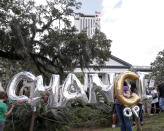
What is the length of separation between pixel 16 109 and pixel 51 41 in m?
8.38

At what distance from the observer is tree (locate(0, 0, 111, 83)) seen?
14.4m

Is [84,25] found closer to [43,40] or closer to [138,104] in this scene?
[43,40]

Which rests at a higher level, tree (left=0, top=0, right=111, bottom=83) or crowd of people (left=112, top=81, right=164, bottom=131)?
tree (left=0, top=0, right=111, bottom=83)

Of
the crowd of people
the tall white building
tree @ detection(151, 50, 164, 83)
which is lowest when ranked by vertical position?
the crowd of people

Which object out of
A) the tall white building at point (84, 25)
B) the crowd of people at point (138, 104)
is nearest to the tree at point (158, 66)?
the tall white building at point (84, 25)

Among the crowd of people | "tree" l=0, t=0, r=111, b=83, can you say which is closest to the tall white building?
"tree" l=0, t=0, r=111, b=83

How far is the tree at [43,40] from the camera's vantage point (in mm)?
14375

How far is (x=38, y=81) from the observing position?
1098 cm

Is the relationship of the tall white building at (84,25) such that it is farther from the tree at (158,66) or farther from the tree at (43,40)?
the tree at (158,66)

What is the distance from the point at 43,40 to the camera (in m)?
16.3

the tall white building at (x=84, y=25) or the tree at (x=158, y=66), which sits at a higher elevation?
the tall white building at (x=84, y=25)

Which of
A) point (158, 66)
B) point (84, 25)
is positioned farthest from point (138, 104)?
point (84, 25)

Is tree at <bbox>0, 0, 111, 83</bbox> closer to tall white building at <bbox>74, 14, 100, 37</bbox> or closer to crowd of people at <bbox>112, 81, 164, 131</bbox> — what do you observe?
tall white building at <bbox>74, 14, 100, 37</bbox>

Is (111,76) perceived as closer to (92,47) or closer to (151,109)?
Result: (151,109)
